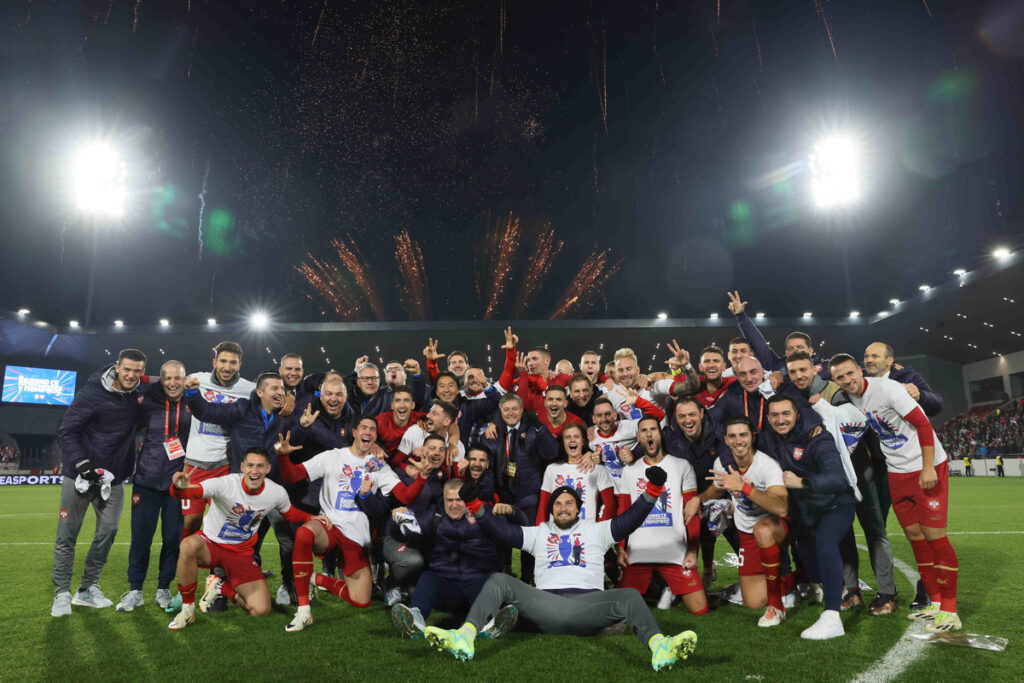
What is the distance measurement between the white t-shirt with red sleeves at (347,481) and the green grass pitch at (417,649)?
82 cm

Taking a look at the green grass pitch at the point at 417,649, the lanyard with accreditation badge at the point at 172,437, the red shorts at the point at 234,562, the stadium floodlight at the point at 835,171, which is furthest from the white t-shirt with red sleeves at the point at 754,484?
the stadium floodlight at the point at 835,171

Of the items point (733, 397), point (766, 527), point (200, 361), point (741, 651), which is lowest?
point (741, 651)

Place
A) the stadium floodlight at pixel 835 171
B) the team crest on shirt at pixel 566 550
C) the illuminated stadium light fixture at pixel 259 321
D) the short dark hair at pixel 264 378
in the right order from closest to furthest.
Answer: the team crest on shirt at pixel 566 550, the short dark hair at pixel 264 378, the stadium floodlight at pixel 835 171, the illuminated stadium light fixture at pixel 259 321

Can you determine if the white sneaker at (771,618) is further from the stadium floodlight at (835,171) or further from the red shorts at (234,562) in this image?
the stadium floodlight at (835,171)

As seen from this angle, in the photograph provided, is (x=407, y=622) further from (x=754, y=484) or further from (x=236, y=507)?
(x=754, y=484)

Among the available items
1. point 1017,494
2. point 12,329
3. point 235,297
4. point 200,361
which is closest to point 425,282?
point 235,297

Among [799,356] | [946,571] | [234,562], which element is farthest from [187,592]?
[946,571]

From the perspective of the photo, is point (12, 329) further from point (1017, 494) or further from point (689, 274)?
point (1017, 494)

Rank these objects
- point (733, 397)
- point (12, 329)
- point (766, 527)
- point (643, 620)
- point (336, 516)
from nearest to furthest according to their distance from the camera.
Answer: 1. point (643, 620)
2. point (766, 527)
3. point (336, 516)
4. point (733, 397)
5. point (12, 329)

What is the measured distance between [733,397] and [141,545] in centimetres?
617

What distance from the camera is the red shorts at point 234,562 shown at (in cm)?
564

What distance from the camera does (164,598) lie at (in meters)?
5.84

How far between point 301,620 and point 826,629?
4231mm

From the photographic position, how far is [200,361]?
38.4 metres
